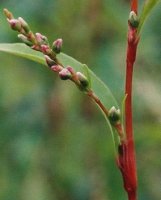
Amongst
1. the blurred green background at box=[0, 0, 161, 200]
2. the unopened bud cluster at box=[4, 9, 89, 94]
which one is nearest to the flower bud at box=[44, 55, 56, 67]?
the unopened bud cluster at box=[4, 9, 89, 94]

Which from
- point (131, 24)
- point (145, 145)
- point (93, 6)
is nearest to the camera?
point (131, 24)

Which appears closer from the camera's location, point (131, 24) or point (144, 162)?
point (131, 24)

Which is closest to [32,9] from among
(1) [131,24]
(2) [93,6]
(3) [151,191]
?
(2) [93,6]

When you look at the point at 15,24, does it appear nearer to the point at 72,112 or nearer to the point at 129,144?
the point at 129,144

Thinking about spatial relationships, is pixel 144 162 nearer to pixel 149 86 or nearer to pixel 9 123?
pixel 149 86

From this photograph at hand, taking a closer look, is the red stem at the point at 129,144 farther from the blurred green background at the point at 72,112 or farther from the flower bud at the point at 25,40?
the blurred green background at the point at 72,112

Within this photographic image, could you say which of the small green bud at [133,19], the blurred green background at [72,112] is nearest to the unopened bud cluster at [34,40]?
the small green bud at [133,19]
